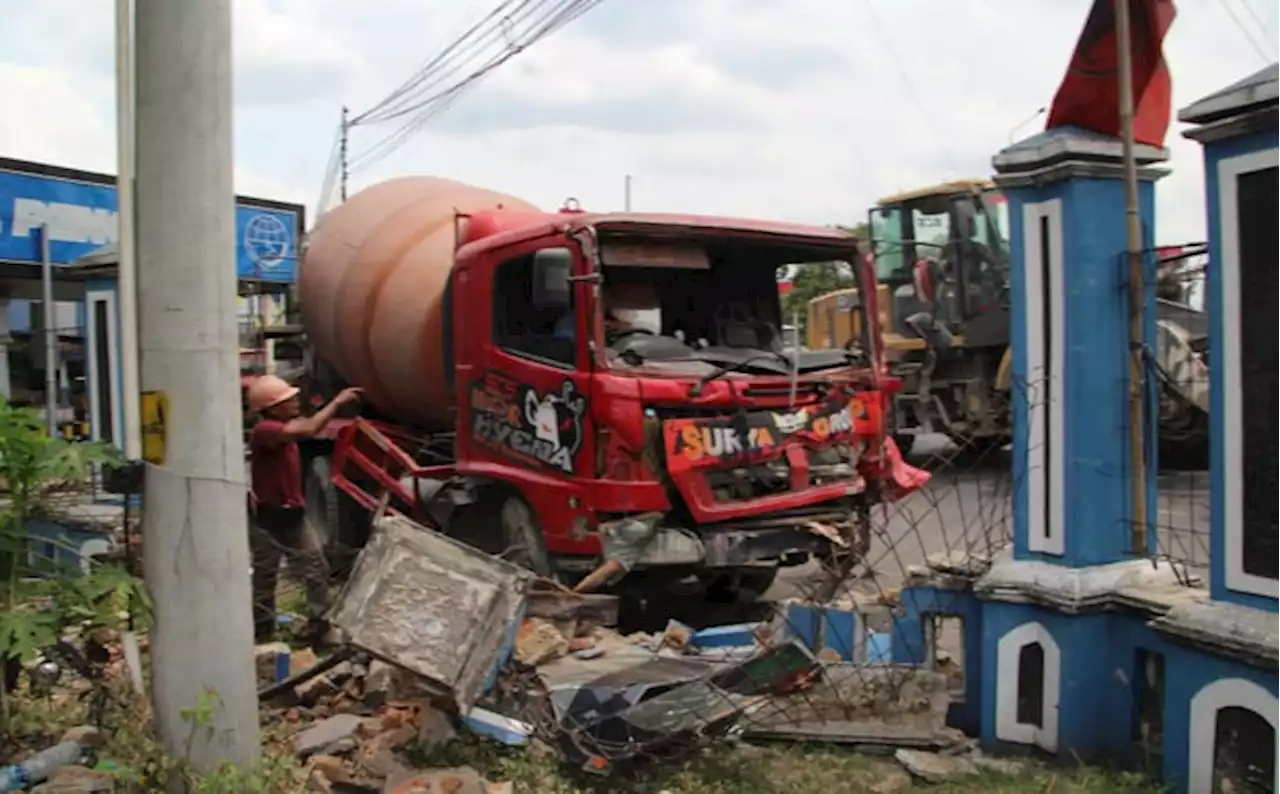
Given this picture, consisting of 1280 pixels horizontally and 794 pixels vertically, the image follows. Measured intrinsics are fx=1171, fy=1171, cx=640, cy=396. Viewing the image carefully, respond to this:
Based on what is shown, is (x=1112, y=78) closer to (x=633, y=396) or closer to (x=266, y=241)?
(x=633, y=396)

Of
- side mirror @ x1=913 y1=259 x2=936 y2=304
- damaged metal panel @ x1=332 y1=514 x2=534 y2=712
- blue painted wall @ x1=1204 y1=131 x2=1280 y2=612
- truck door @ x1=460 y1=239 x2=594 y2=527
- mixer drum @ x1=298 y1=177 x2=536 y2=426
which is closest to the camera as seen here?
blue painted wall @ x1=1204 y1=131 x2=1280 y2=612

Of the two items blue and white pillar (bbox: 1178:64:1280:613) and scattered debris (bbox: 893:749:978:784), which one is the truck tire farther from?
blue and white pillar (bbox: 1178:64:1280:613)

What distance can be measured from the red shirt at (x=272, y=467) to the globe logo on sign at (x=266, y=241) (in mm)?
7028

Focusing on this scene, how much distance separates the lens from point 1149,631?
396 cm

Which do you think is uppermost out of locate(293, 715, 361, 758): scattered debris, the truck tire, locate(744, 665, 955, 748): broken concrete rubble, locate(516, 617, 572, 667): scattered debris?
the truck tire

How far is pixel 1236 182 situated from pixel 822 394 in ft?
11.3

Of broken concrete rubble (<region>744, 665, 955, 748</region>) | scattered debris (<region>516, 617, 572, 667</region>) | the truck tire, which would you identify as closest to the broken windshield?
the truck tire

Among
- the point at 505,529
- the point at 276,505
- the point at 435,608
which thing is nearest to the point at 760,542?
the point at 505,529

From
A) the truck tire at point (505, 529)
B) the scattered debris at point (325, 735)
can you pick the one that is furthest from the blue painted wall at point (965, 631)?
the truck tire at point (505, 529)

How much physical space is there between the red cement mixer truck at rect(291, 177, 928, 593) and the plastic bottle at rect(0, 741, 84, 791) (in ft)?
9.94

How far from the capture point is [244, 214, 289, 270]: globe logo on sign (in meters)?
13.4

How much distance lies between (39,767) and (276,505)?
3093 millimetres

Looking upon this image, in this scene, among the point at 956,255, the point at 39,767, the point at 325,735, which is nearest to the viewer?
the point at 39,767

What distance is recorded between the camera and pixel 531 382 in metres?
6.89
